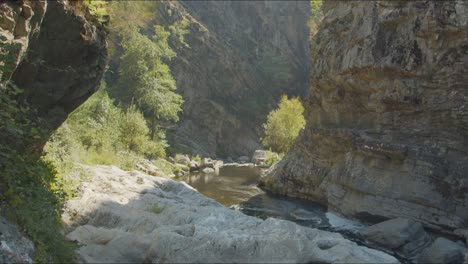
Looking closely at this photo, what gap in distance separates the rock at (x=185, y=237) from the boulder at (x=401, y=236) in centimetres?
376

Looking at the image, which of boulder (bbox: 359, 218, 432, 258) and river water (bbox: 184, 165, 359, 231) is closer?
boulder (bbox: 359, 218, 432, 258)

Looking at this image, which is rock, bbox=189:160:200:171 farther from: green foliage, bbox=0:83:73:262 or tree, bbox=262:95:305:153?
green foliage, bbox=0:83:73:262

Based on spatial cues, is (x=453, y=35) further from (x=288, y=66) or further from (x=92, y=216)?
(x=288, y=66)

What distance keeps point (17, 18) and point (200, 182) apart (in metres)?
21.6

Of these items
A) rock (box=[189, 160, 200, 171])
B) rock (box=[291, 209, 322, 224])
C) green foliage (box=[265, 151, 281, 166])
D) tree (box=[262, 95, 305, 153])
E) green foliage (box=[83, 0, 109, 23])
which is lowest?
rock (box=[189, 160, 200, 171])

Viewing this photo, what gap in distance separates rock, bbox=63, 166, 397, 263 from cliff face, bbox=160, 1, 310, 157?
116 feet

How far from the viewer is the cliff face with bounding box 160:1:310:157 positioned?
188 ft

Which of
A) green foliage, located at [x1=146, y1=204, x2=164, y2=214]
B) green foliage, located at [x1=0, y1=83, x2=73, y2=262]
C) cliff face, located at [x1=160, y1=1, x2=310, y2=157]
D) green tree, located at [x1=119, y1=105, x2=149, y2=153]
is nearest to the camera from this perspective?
green foliage, located at [x1=0, y1=83, x2=73, y2=262]

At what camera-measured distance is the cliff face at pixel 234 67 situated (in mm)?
57219

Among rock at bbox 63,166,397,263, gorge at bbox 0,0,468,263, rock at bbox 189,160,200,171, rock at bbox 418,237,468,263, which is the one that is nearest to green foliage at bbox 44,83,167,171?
gorge at bbox 0,0,468,263

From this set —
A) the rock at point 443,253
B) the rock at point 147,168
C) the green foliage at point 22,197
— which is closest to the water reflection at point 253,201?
the rock at point 147,168

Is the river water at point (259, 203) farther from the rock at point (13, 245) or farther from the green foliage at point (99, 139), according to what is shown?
the rock at point (13, 245)

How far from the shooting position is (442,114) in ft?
53.9

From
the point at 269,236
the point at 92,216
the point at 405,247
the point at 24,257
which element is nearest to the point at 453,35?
the point at 405,247
